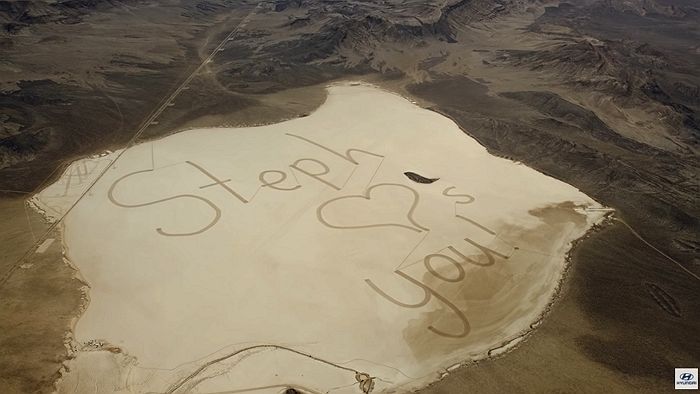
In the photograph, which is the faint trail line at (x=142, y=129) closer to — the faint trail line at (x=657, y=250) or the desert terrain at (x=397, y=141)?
the desert terrain at (x=397, y=141)

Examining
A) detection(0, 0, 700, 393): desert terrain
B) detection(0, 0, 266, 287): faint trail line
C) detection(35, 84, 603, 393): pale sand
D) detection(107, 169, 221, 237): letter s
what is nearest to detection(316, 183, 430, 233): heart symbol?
detection(35, 84, 603, 393): pale sand

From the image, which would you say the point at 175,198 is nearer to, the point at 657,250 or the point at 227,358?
the point at 227,358

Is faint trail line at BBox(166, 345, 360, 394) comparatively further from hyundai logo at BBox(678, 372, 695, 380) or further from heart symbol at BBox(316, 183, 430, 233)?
hyundai logo at BBox(678, 372, 695, 380)

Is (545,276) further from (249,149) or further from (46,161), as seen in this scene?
(46,161)

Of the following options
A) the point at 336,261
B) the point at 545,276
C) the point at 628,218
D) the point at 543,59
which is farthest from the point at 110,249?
the point at 543,59

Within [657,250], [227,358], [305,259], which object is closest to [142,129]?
[305,259]

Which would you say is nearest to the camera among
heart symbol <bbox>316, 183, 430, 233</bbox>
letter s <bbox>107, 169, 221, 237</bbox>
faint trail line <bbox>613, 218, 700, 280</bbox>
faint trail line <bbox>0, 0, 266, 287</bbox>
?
faint trail line <bbox>0, 0, 266, 287</bbox>
